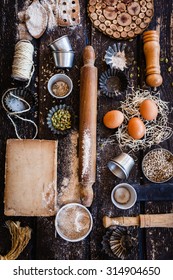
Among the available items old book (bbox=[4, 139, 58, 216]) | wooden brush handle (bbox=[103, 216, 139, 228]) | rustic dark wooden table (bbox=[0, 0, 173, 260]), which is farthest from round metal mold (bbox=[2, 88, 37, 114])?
wooden brush handle (bbox=[103, 216, 139, 228])

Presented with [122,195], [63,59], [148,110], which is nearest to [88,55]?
[63,59]

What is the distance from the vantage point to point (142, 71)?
209 cm

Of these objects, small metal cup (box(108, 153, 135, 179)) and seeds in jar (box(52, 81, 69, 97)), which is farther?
seeds in jar (box(52, 81, 69, 97))

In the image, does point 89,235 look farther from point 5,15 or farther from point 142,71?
point 5,15

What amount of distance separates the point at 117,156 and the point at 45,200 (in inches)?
14.9

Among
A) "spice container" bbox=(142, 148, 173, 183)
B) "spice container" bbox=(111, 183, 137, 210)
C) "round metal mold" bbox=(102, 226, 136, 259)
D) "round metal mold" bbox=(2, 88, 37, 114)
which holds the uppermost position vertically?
"round metal mold" bbox=(2, 88, 37, 114)

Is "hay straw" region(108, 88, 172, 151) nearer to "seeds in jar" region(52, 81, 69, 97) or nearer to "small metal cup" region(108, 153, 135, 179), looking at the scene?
"small metal cup" region(108, 153, 135, 179)

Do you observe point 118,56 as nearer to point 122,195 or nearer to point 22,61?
point 22,61

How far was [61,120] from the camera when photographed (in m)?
2.01

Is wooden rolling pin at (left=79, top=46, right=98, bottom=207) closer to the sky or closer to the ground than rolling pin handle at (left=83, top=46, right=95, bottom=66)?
closer to the ground

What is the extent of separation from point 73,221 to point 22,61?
29.7 inches

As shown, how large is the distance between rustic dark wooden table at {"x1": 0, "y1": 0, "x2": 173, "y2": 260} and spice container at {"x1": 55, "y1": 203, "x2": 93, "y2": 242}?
5cm

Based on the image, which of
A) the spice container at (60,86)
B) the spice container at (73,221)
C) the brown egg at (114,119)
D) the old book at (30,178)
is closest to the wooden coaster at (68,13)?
the spice container at (60,86)

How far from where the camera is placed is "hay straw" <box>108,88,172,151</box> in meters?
2.02
